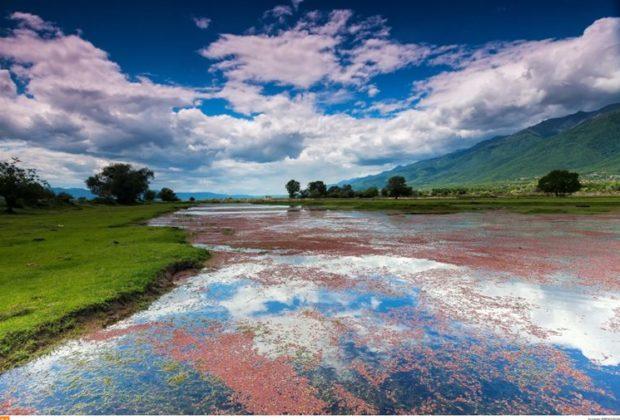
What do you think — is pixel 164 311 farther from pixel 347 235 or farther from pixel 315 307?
pixel 347 235

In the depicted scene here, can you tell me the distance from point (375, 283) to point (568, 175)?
140 m

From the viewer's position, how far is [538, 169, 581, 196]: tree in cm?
11838

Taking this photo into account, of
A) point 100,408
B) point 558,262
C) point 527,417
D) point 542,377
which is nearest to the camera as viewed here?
point 527,417

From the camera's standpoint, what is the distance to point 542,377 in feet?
28.0

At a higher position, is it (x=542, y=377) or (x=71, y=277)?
(x=71, y=277)

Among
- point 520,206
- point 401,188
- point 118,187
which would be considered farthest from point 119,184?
point 520,206

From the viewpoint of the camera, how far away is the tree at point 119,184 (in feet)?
426

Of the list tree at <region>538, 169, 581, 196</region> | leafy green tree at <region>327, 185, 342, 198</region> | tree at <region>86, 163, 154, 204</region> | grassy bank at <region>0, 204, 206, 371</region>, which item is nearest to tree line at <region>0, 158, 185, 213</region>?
tree at <region>86, 163, 154, 204</region>

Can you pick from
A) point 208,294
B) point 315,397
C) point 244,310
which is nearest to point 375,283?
point 244,310

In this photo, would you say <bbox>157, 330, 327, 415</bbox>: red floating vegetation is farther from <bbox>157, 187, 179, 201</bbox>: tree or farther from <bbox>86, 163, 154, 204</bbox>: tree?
<bbox>157, 187, 179, 201</bbox>: tree

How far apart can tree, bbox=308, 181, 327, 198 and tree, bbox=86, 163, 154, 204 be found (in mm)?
91253

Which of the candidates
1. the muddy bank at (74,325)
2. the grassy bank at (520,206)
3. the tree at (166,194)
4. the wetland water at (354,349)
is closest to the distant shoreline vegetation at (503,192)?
the grassy bank at (520,206)

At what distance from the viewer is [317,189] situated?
638ft

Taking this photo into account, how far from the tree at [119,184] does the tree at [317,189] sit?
9125 cm
